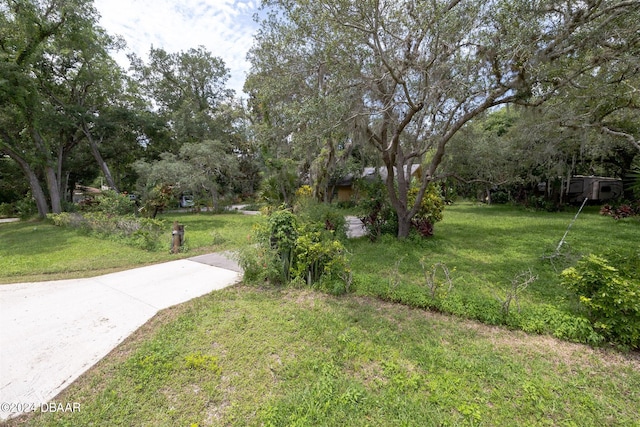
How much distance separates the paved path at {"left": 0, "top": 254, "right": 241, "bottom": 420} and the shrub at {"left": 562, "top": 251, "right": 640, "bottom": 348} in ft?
15.4

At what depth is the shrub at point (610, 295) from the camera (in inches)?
92.9

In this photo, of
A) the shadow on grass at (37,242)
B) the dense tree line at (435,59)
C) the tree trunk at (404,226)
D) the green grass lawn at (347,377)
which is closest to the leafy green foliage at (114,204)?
the shadow on grass at (37,242)

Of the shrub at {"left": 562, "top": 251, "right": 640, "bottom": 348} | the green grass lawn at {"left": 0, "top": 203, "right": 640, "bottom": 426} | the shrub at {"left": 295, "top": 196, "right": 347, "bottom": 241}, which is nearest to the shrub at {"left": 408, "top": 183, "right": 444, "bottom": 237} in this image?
the shrub at {"left": 295, "top": 196, "right": 347, "bottom": 241}

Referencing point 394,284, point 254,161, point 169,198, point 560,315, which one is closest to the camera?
point 560,315

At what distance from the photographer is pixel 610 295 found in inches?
96.1

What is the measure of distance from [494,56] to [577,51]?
4.83 ft

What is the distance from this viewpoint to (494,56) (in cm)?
443

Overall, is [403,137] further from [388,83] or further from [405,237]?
[405,237]

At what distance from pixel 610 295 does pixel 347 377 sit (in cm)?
270

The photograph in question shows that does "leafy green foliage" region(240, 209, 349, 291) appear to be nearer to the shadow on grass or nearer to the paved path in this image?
the paved path

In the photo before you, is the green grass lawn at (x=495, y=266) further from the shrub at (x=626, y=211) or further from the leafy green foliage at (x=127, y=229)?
the leafy green foliage at (x=127, y=229)

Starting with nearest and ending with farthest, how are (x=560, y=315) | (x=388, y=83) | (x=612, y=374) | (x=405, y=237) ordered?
(x=612, y=374), (x=560, y=315), (x=388, y=83), (x=405, y=237)

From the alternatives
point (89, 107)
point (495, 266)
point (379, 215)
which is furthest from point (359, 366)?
point (89, 107)

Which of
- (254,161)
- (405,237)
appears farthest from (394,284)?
(254,161)
